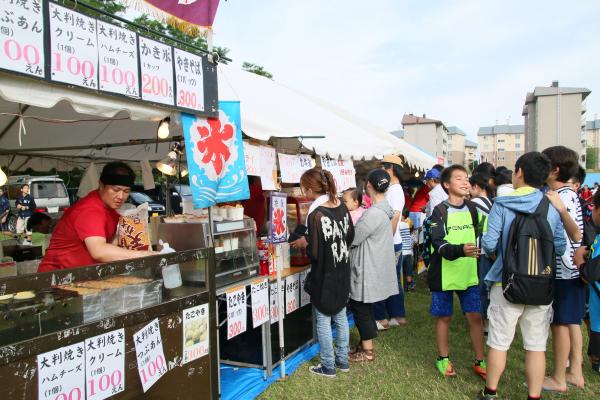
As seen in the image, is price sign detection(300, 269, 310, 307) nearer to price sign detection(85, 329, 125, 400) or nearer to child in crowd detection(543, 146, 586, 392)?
child in crowd detection(543, 146, 586, 392)

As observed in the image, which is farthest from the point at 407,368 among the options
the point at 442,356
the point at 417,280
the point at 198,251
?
the point at 417,280

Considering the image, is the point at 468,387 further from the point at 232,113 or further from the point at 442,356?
the point at 232,113

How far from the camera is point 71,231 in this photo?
2.70m

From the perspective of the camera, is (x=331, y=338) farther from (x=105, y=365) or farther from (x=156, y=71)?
(x=156, y=71)

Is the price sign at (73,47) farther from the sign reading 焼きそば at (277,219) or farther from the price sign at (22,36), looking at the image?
the sign reading 焼きそば at (277,219)

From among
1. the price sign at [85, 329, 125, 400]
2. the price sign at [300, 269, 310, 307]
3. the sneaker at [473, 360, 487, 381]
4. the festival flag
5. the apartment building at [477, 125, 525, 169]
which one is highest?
the apartment building at [477, 125, 525, 169]

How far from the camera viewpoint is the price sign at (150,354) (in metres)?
2.34

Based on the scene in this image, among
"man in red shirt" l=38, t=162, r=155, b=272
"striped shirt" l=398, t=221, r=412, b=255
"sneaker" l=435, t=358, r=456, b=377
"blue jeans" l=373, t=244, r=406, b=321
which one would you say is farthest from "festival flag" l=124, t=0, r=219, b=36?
"striped shirt" l=398, t=221, r=412, b=255

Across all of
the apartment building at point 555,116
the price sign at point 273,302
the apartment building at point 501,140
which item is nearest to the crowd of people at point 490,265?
the price sign at point 273,302

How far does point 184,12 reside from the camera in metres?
2.99

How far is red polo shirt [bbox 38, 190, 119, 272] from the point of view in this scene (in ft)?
8.56

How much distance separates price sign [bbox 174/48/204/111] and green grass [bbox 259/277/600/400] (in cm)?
245

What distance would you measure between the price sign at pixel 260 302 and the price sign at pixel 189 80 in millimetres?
1599

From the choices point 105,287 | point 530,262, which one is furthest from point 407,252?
point 105,287
